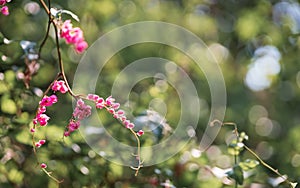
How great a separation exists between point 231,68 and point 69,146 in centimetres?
100

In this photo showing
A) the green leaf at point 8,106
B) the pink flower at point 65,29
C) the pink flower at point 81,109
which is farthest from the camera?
the green leaf at point 8,106

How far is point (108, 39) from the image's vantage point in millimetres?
1690

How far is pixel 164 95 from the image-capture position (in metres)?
1.30

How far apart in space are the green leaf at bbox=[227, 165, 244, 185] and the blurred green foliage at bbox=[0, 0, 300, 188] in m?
0.02

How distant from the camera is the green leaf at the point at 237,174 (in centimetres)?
100

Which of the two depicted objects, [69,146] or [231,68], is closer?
[69,146]

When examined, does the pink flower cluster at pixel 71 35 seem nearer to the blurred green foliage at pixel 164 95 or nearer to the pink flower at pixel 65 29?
the pink flower at pixel 65 29

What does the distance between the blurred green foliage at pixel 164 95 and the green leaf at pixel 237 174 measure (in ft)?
0.07

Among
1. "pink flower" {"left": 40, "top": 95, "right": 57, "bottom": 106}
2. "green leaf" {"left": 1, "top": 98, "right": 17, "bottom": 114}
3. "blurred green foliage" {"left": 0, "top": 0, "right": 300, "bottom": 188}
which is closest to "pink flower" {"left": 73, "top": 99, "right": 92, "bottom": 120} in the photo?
A: "pink flower" {"left": 40, "top": 95, "right": 57, "bottom": 106}

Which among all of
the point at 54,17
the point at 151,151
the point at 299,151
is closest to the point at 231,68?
the point at 299,151

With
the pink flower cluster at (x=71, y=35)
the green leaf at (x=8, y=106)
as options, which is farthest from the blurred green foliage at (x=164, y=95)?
the pink flower cluster at (x=71, y=35)

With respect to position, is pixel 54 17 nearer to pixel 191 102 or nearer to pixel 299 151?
pixel 191 102

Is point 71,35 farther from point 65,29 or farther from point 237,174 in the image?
point 237,174

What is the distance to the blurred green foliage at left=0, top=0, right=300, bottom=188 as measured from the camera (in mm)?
1122
